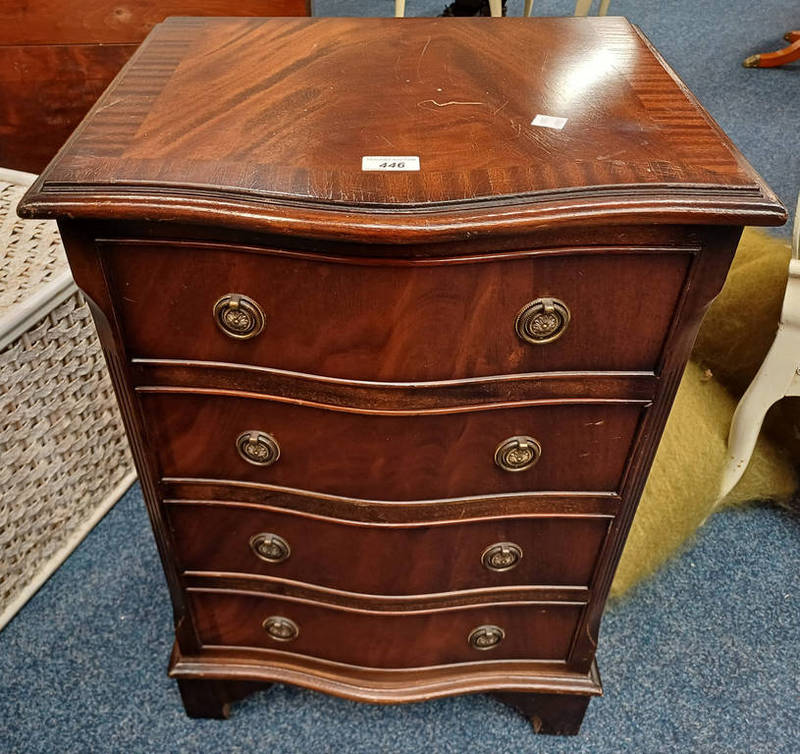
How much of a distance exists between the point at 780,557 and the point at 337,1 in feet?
9.35

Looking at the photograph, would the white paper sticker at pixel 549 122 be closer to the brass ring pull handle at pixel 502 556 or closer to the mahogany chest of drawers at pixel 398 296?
the mahogany chest of drawers at pixel 398 296

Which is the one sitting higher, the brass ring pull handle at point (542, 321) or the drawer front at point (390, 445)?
the brass ring pull handle at point (542, 321)

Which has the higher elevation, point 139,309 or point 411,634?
point 139,309

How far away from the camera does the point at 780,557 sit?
1.42 m

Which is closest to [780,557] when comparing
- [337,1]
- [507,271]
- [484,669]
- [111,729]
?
[484,669]

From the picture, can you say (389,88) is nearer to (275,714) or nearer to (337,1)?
(275,714)

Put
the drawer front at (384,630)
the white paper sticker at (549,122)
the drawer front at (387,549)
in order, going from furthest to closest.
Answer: the drawer front at (384,630) → the drawer front at (387,549) → the white paper sticker at (549,122)

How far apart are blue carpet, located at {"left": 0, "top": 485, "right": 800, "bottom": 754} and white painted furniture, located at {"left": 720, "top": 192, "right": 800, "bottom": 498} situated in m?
0.22

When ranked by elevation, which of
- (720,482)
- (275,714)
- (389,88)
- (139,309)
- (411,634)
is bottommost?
(275,714)

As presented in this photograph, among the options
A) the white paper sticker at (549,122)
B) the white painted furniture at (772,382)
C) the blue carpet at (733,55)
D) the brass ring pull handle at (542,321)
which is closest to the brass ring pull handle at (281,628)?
the brass ring pull handle at (542,321)

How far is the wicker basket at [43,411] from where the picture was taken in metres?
1.15

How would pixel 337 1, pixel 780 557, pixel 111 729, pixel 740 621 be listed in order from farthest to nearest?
pixel 337 1 → pixel 780 557 → pixel 740 621 → pixel 111 729

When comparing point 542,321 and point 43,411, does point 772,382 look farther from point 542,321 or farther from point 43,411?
point 43,411

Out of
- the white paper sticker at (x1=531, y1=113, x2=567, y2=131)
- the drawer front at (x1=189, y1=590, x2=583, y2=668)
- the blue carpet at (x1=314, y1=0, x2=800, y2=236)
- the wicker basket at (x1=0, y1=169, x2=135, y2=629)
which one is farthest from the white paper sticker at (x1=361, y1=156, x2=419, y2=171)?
the blue carpet at (x1=314, y1=0, x2=800, y2=236)
